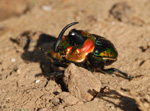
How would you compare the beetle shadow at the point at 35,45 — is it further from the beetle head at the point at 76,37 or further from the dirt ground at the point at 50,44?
the beetle head at the point at 76,37

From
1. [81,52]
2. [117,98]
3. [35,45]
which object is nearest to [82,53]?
[81,52]

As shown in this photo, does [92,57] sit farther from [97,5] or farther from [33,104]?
[97,5]

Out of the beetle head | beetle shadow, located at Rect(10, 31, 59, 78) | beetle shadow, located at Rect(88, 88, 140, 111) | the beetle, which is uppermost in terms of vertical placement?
the beetle head

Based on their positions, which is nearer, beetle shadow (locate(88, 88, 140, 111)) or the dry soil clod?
beetle shadow (locate(88, 88, 140, 111))

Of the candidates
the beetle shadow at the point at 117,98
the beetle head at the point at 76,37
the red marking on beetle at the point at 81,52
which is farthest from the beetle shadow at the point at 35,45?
the beetle shadow at the point at 117,98

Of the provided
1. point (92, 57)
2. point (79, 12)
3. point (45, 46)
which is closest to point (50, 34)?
point (45, 46)

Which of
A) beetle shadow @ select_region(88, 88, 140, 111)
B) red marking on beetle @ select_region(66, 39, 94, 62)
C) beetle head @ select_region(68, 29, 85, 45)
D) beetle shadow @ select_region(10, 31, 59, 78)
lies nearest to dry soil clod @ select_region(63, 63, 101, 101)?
beetle shadow @ select_region(88, 88, 140, 111)

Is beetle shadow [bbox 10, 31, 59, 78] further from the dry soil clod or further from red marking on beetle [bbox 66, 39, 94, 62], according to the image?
the dry soil clod
